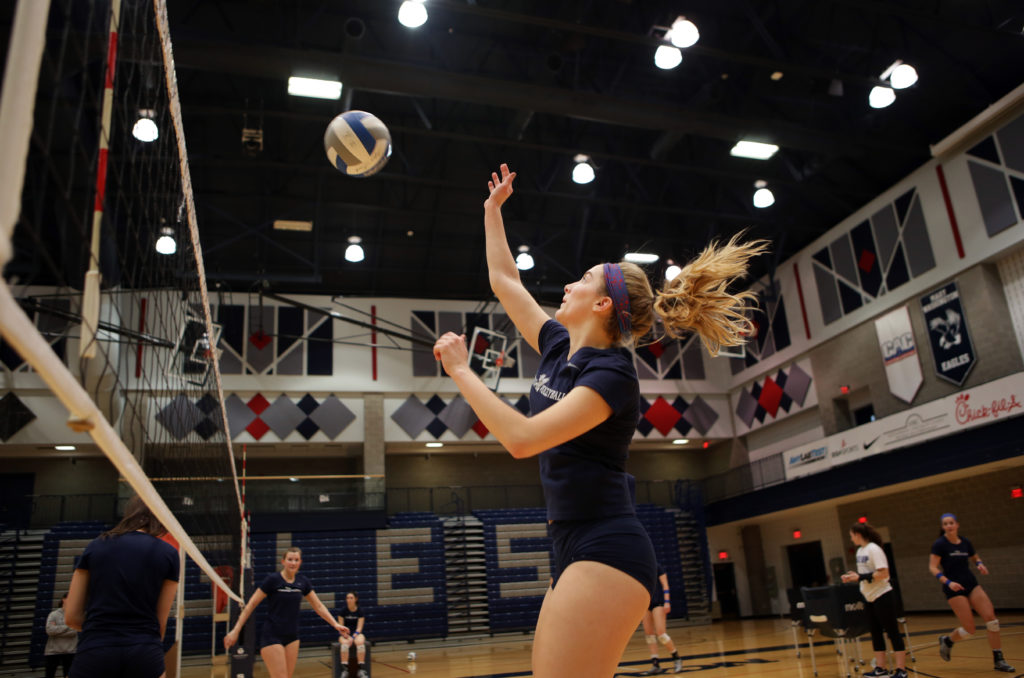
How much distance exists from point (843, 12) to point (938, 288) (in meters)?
7.15

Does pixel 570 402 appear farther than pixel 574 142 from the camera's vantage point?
No

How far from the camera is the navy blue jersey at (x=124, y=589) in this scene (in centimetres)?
364

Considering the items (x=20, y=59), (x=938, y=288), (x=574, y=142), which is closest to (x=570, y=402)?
(x=20, y=59)

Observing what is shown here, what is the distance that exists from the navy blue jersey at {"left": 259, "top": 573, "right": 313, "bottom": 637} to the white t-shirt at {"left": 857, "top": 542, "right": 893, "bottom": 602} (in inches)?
253

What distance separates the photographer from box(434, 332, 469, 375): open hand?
2.26 meters

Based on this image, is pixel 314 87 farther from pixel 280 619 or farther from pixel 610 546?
pixel 610 546

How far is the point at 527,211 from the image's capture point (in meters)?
22.5

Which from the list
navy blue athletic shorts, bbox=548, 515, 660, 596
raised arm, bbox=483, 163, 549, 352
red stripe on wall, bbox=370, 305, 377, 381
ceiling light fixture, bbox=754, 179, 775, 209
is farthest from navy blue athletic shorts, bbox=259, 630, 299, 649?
red stripe on wall, bbox=370, 305, 377, 381

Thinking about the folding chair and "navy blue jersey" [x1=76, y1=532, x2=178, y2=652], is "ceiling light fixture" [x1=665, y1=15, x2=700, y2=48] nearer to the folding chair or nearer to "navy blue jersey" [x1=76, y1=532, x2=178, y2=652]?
the folding chair

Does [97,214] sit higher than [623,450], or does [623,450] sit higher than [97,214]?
Result: [97,214]

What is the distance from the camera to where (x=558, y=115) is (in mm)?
17891

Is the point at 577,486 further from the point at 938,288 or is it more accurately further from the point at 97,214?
the point at 938,288

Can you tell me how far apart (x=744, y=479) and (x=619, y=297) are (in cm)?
2377

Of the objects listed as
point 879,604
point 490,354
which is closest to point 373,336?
point 490,354
